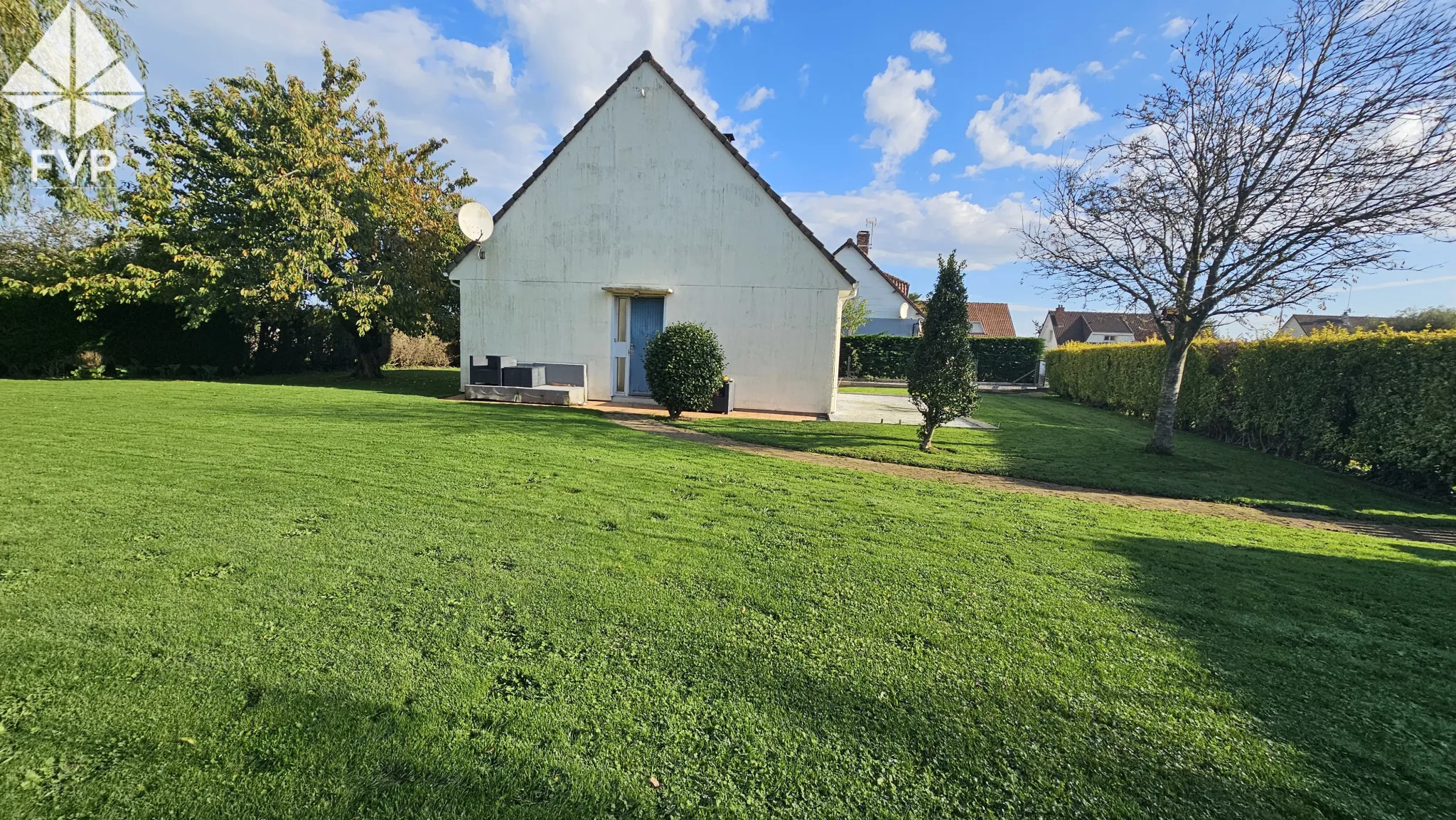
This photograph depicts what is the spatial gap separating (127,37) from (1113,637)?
15.4 metres

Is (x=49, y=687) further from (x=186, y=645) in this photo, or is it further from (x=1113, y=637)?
(x=1113, y=637)

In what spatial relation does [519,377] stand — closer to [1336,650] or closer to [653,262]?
[653,262]

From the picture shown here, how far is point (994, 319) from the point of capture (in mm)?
57531

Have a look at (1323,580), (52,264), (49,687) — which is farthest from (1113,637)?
(52,264)

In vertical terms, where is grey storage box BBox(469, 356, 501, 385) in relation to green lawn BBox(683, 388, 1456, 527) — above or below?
above

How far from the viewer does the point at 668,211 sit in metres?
14.0

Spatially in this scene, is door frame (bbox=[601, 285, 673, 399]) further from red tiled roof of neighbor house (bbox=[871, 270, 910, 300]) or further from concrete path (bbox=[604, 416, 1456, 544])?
red tiled roof of neighbor house (bbox=[871, 270, 910, 300])

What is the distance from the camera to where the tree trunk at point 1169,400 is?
10375 millimetres

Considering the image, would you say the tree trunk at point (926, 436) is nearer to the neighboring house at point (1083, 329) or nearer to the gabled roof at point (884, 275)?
the gabled roof at point (884, 275)

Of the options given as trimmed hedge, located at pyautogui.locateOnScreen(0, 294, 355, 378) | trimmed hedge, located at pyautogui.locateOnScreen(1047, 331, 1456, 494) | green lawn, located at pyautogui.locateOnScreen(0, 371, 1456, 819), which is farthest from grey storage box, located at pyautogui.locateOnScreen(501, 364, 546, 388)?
trimmed hedge, located at pyautogui.locateOnScreen(1047, 331, 1456, 494)

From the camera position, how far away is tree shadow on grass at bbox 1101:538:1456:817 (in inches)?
92.0

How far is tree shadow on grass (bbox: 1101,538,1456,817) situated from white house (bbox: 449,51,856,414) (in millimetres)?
9404

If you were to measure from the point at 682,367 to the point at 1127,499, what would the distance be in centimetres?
778

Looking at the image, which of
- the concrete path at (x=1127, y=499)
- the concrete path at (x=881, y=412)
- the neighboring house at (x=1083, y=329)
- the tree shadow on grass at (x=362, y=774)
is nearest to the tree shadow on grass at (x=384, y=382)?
the concrete path at (x=881, y=412)
